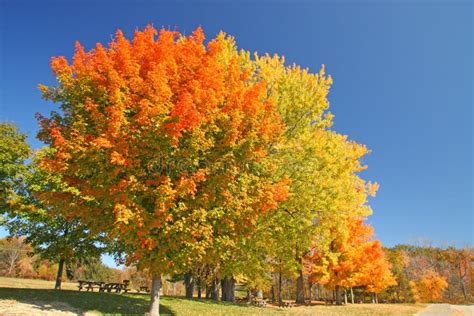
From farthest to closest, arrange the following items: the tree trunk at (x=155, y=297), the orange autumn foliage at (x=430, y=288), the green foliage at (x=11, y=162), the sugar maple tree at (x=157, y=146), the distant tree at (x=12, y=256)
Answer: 1. the distant tree at (x=12, y=256)
2. the orange autumn foliage at (x=430, y=288)
3. the green foliage at (x=11, y=162)
4. the tree trunk at (x=155, y=297)
5. the sugar maple tree at (x=157, y=146)

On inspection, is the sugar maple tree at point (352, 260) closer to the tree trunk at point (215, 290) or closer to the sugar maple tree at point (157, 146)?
the tree trunk at point (215, 290)

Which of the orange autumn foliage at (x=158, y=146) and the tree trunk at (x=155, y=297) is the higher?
the orange autumn foliage at (x=158, y=146)

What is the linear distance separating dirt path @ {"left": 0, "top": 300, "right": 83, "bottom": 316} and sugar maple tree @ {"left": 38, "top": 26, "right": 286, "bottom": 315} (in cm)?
296

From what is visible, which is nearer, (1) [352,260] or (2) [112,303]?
(2) [112,303]

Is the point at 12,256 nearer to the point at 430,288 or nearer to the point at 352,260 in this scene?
the point at 352,260

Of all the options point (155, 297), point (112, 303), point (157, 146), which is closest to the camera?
point (157, 146)

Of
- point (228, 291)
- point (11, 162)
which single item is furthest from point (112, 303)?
point (11, 162)

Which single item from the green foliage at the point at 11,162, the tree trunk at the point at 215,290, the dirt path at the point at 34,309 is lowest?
the tree trunk at the point at 215,290

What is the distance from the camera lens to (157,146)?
9836mm

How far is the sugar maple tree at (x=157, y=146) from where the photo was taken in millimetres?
9562

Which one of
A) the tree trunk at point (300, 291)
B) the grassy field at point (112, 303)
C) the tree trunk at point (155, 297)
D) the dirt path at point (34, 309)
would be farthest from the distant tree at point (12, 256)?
the tree trunk at point (155, 297)

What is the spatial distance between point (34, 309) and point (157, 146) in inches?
272

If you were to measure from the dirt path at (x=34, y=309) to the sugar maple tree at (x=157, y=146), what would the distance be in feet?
9.70

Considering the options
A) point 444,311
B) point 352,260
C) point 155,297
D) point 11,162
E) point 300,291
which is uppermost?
point 11,162
